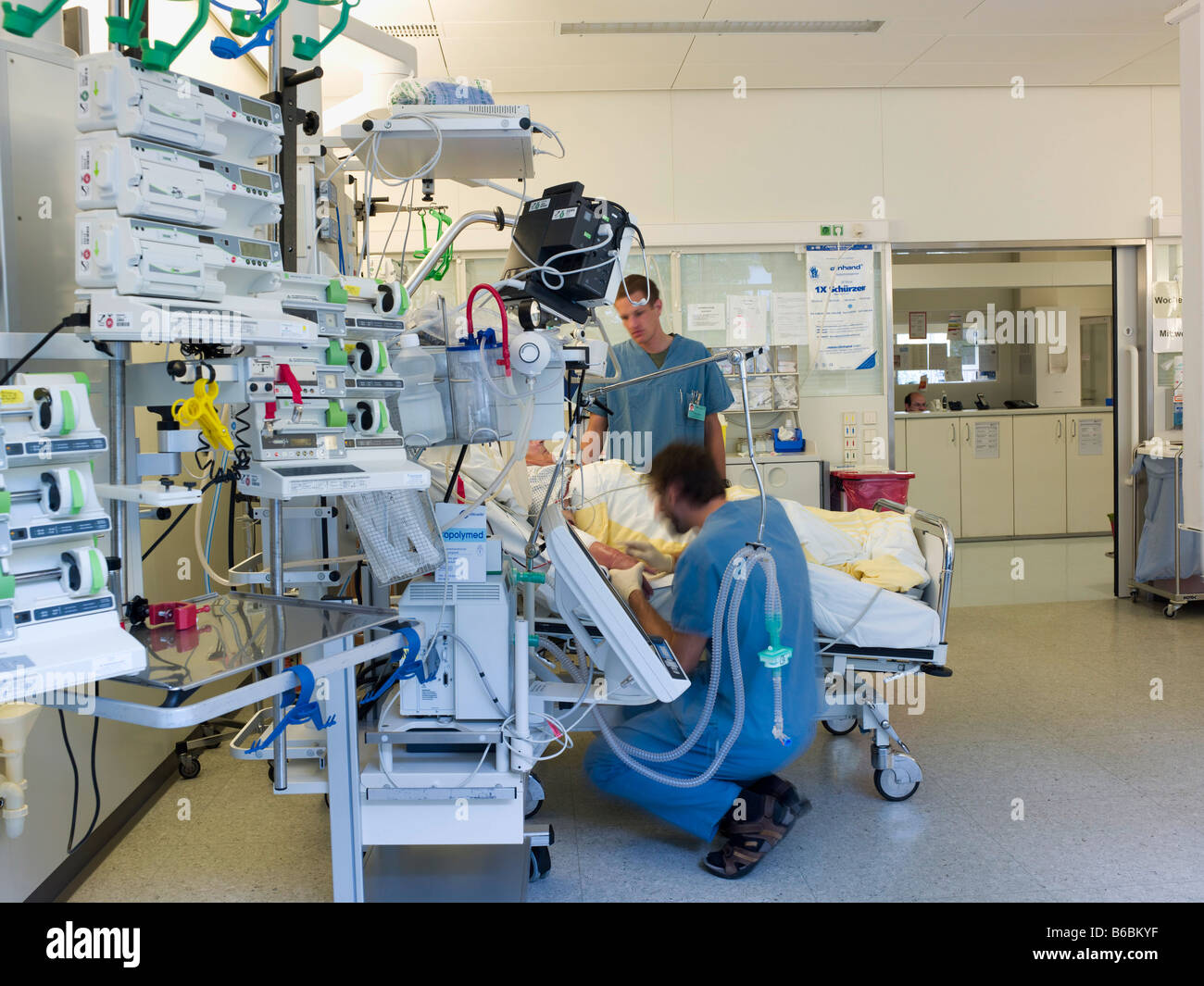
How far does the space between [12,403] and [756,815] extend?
1.87m

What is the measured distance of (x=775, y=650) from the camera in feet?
7.27

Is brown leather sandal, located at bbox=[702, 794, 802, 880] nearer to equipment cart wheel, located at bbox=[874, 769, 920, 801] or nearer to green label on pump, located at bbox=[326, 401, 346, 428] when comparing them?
equipment cart wheel, located at bbox=[874, 769, 920, 801]

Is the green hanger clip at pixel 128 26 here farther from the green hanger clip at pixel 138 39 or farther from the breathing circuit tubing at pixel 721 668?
the breathing circuit tubing at pixel 721 668

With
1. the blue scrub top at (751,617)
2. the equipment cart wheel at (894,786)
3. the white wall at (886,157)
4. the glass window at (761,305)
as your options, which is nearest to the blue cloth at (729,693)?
the blue scrub top at (751,617)

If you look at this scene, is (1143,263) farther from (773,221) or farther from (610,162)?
(610,162)

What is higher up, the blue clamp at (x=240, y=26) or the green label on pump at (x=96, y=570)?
the blue clamp at (x=240, y=26)

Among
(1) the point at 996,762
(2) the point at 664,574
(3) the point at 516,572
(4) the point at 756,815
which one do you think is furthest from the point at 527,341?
(1) the point at 996,762

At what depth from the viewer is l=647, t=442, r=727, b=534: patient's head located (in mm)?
2422

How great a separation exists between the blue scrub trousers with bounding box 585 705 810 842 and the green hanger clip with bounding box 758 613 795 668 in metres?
0.25

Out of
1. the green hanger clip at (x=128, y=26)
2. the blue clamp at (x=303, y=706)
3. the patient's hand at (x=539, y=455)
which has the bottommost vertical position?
the blue clamp at (x=303, y=706)

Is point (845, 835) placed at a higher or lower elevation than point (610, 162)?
lower

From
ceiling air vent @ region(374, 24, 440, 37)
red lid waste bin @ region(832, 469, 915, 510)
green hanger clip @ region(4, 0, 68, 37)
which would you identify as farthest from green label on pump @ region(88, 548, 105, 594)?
red lid waste bin @ region(832, 469, 915, 510)

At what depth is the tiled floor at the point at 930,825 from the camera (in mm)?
2361
